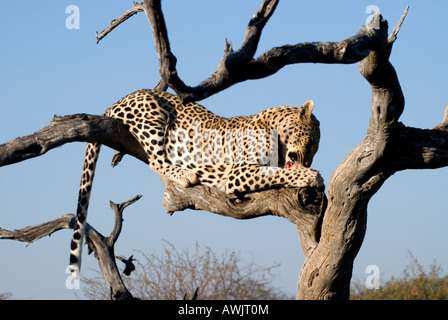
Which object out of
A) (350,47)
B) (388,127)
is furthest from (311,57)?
(388,127)

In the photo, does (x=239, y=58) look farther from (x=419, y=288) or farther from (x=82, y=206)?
(x=419, y=288)

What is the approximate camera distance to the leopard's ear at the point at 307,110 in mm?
8453

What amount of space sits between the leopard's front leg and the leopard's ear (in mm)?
878

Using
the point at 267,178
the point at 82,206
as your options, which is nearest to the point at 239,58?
the point at 267,178

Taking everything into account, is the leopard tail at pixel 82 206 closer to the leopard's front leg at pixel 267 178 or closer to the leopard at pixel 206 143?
the leopard at pixel 206 143

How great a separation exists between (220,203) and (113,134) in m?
1.50

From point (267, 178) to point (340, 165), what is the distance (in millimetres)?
1108

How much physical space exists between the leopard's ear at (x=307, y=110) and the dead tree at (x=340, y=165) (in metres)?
1.17

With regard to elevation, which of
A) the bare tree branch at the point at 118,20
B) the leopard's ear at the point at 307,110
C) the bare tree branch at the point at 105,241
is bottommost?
the bare tree branch at the point at 105,241

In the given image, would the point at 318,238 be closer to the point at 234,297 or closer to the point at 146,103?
the point at 146,103

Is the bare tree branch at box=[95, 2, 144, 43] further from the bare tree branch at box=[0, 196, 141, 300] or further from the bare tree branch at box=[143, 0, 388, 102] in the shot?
the bare tree branch at box=[143, 0, 388, 102]

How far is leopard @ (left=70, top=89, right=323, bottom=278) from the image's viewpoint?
823cm

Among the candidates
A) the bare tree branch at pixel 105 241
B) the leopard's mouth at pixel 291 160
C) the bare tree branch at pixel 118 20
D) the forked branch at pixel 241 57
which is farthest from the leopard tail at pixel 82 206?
the forked branch at pixel 241 57
